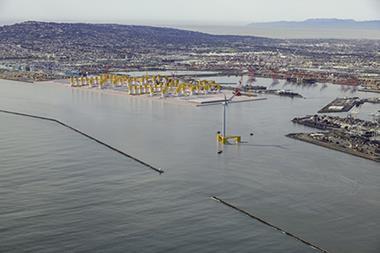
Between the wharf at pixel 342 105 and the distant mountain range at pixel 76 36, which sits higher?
the distant mountain range at pixel 76 36

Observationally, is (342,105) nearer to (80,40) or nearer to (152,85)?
(152,85)

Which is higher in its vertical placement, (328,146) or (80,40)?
(80,40)

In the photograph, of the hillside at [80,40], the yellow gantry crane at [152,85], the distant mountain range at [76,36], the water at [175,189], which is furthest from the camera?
the distant mountain range at [76,36]

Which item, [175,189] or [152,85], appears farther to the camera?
[152,85]

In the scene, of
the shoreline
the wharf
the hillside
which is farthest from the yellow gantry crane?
the hillside

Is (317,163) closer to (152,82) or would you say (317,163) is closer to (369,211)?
(369,211)

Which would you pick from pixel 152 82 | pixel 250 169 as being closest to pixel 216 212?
pixel 250 169

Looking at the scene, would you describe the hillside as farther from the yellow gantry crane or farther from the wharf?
the wharf

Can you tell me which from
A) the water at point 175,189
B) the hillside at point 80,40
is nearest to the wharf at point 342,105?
the water at point 175,189

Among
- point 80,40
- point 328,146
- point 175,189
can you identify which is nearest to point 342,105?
point 328,146

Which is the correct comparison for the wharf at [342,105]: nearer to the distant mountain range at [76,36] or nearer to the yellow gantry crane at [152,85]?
the yellow gantry crane at [152,85]
